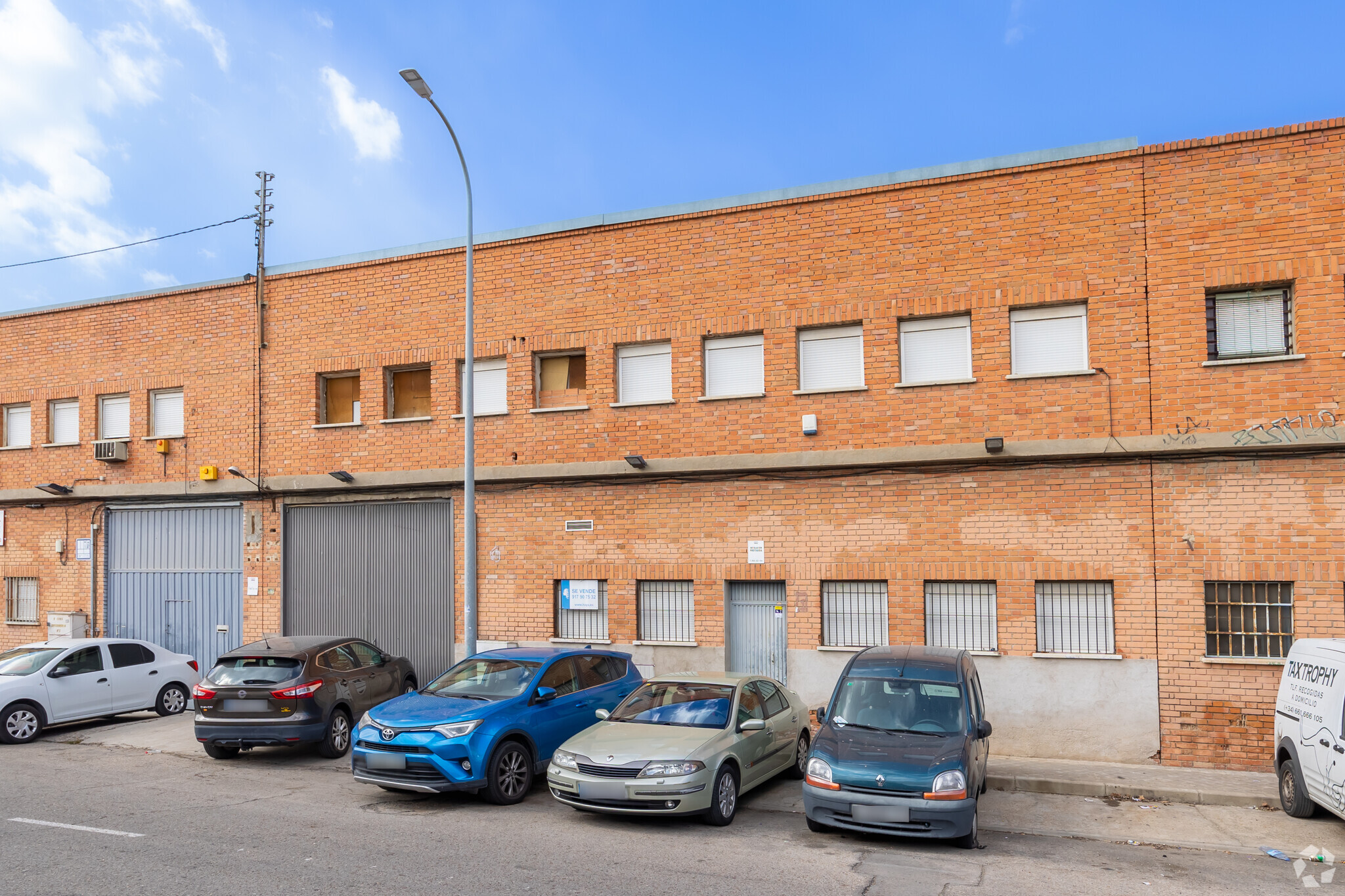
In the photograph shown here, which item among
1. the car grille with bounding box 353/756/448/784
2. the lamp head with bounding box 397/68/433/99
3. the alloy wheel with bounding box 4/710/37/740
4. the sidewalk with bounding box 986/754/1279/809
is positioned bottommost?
the sidewalk with bounding box 986/754/1279/809

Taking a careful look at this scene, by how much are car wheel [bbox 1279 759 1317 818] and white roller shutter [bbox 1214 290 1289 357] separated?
5.18 metres

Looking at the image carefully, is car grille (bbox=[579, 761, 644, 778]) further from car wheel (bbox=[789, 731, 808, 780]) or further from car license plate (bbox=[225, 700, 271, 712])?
car license plate (bbox=[225, 700, 271, 712])

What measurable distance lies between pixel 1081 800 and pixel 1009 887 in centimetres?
370

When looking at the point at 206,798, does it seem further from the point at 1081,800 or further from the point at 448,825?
the point at 1081,800

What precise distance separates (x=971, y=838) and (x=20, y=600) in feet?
64.9

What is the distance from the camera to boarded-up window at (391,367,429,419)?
55.7ft

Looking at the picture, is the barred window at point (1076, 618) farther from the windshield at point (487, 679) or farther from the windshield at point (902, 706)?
the windshield at point (487, 679)

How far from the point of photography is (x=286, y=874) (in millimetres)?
7535

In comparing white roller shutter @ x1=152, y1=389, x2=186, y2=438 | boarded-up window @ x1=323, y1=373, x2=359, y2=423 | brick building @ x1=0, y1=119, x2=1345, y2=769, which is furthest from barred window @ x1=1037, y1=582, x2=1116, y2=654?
white roller shutter @ x1=152, y1=389, x2=186, y2=438

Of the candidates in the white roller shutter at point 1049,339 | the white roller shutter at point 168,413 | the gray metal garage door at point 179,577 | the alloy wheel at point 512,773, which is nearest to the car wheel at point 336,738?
the alloy wheel at point 512,773

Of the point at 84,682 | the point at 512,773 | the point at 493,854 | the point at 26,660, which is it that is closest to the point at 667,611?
the point at 512,773

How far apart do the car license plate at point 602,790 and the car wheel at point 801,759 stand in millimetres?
2896

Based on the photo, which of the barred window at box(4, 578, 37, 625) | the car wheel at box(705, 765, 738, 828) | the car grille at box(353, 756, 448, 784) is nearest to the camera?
the car wheel at box(705, 765, 738, 828)

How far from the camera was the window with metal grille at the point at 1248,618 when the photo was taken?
11.9 meters
